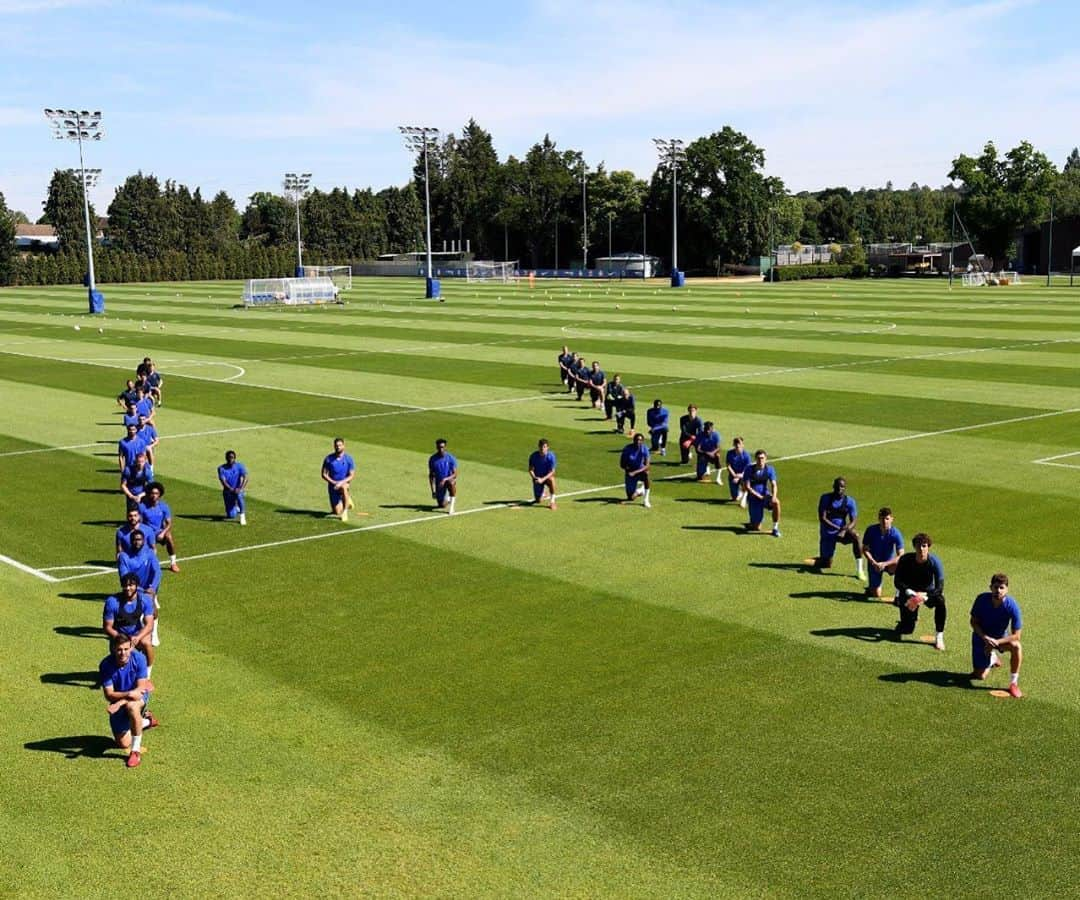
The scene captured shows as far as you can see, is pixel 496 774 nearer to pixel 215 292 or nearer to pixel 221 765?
pixel 221 765

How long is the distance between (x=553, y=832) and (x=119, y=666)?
4819 millimetres

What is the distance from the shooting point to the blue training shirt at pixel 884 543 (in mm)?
17469

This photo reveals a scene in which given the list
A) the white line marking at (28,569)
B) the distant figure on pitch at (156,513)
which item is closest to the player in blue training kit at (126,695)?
the distant figure on pitch at (156,513)

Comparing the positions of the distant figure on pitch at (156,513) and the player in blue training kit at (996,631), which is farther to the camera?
the distant figure on pitch at (156,513)

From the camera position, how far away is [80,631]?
1717cm

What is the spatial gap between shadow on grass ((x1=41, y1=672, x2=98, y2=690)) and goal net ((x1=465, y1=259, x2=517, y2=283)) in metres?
126

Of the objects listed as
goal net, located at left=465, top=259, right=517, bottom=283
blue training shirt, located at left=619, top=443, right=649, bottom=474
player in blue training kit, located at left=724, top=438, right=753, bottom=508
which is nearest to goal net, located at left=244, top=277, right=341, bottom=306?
goal net, located at left=465, top=259, right=517, bottom=283

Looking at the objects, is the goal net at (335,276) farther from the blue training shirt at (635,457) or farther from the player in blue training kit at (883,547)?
the player in blue training kit at (883,547)

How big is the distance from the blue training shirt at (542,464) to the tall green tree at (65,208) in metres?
148

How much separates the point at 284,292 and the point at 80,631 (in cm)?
7600

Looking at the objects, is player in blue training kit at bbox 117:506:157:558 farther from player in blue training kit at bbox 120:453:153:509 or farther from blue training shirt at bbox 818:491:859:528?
blue training shirt at bbox 818:491:859:528

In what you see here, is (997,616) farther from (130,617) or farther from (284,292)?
(284,292)

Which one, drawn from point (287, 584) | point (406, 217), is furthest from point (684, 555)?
point (406, 217)

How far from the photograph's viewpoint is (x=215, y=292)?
398ft
